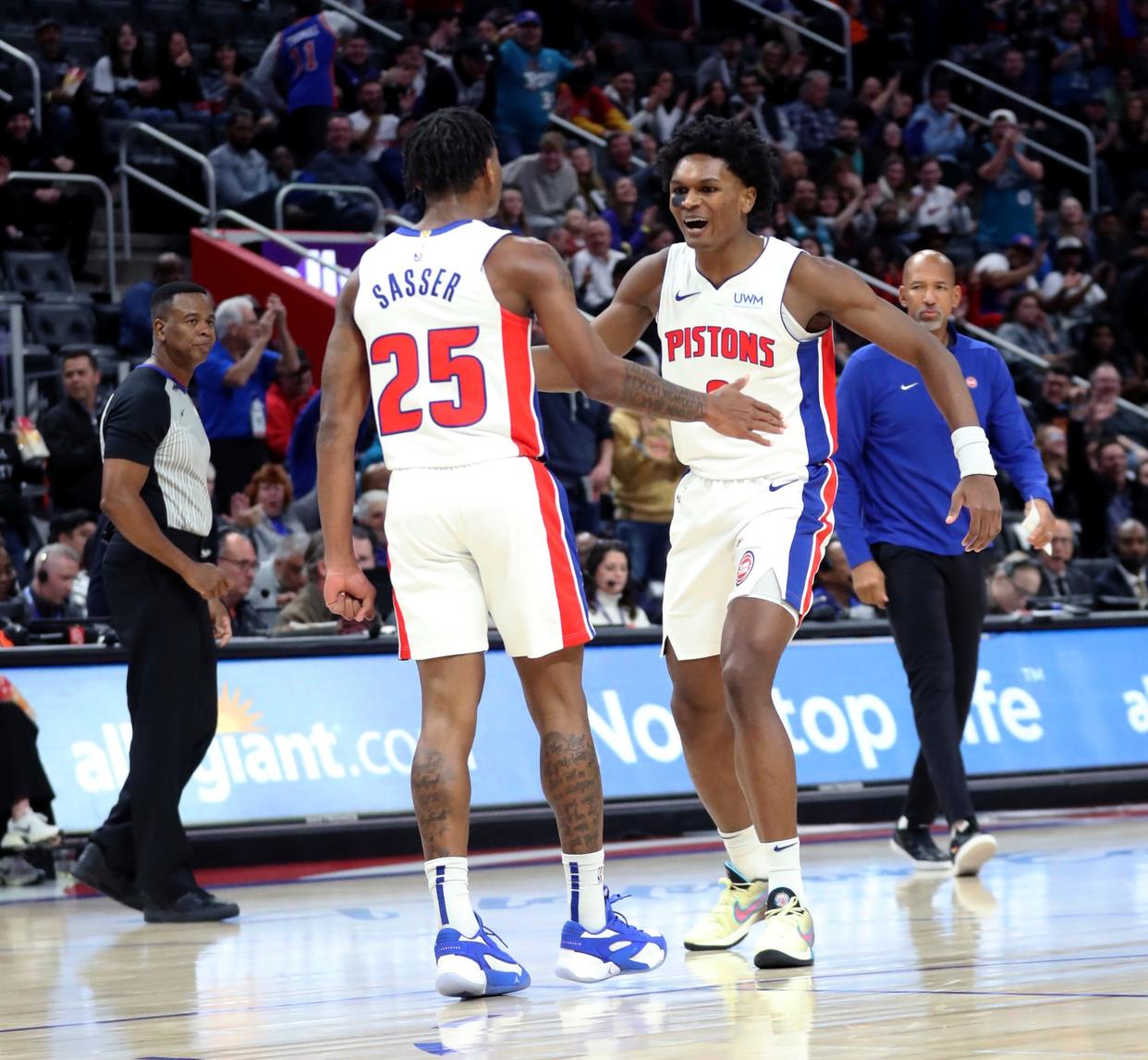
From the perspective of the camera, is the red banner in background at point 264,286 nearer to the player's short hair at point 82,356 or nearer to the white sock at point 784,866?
the player's short hair at point 82,356

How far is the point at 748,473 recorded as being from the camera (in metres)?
5.74

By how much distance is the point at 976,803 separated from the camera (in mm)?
10477

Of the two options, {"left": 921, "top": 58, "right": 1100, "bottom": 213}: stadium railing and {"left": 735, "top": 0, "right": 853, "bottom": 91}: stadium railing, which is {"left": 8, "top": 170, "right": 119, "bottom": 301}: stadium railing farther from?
{"left": 921, "top": 58, "right": 1100, "bottom": 213}: stadium railing

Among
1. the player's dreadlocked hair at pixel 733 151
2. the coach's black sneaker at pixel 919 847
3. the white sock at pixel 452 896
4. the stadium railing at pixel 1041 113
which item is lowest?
the coach's black sneaker at pixel 919 847

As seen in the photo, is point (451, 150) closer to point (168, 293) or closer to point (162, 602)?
point (168, 293)

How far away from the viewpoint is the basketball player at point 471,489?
16.5 feet

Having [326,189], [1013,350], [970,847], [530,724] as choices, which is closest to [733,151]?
[970,847]

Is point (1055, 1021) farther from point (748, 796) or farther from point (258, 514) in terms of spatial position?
point (258, 514)

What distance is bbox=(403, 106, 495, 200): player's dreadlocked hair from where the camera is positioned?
16.8 feet

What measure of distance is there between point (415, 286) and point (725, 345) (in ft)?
3.59

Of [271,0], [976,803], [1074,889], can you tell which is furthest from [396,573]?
[271,0]

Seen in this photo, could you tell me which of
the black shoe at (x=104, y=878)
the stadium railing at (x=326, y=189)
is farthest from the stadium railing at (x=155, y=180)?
the black shoe at (x=104, y=878)

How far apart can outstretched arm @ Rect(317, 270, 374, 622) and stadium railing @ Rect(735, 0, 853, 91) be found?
52.9ft

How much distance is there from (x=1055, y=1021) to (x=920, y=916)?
2.33 meters
